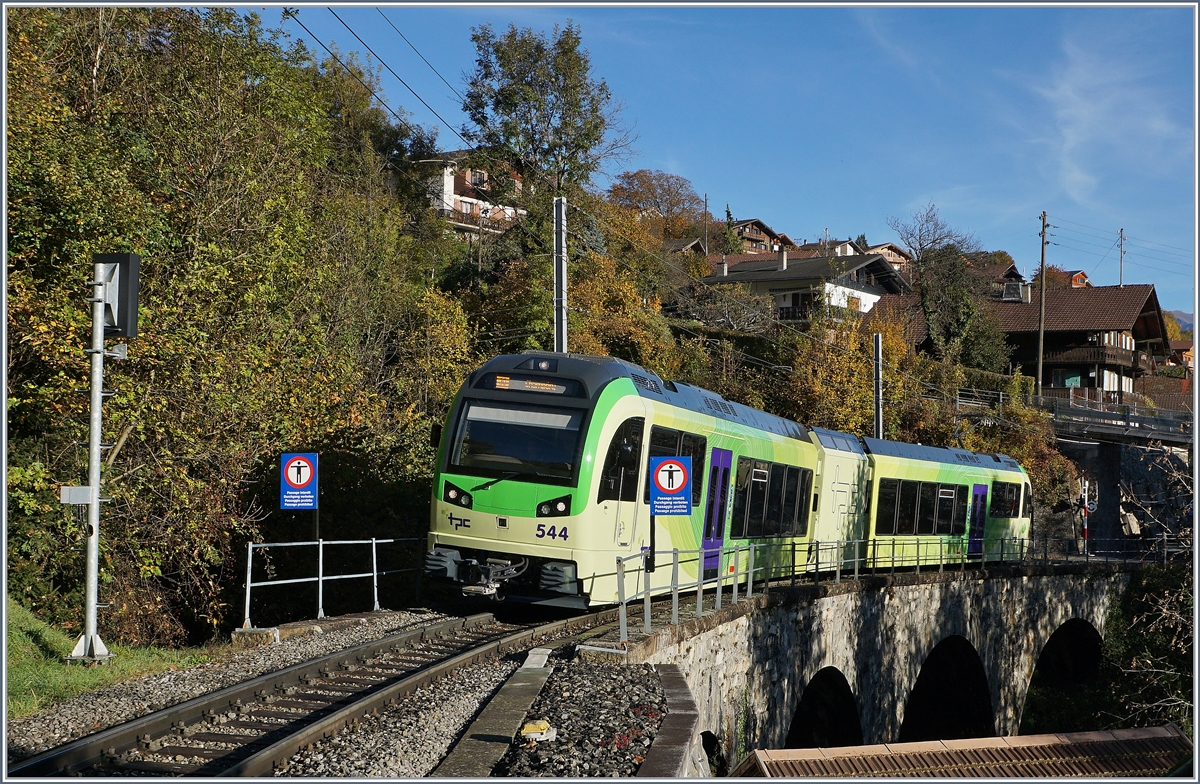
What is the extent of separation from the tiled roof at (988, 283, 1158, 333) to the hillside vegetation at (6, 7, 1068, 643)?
2375 cm

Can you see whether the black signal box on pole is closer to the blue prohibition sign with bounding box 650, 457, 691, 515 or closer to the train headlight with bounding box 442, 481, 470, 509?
the train headlight with bounding box 442, 481, 470, 509

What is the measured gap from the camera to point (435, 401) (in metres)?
32.4

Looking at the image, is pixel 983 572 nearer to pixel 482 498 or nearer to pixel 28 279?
pixel 482 498

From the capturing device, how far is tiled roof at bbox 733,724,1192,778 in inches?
434

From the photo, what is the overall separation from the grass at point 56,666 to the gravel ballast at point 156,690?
0.59ft

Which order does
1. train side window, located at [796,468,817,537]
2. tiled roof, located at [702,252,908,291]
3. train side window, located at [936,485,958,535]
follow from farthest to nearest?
tiled roof, located at [702,252,908,291]
train side window, located at [936,485,958,535]
train side window, located at [796,468,817,537]

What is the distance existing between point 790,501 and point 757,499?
171 centimetres

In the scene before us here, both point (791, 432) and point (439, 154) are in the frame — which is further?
point (439, 154)

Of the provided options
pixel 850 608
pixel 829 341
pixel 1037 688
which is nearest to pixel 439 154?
pixel 829 341

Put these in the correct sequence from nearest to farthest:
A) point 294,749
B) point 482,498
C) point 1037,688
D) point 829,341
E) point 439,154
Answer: point 294,749
point 482,498
point 1037,688
point 829,341
point 439,154

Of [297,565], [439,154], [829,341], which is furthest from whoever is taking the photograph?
[439,154]

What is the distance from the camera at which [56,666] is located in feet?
30.9

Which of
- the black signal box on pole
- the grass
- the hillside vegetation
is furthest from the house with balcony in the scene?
the black signal box on pole

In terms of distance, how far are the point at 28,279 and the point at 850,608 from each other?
45.4 feet
